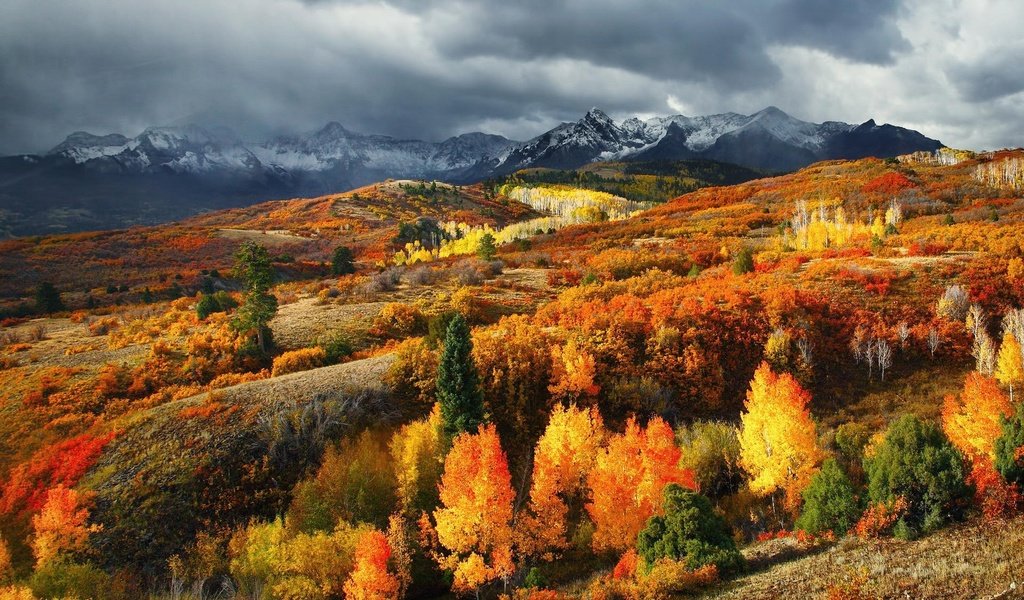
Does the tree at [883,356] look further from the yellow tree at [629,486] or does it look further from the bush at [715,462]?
the yellow tree at [629,486]

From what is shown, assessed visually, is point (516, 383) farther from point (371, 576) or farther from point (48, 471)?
point (48, 471)

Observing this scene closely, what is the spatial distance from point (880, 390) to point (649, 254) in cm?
4465

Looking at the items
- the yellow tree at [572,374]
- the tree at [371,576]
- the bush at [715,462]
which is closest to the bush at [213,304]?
the yellow tree at [572,374]

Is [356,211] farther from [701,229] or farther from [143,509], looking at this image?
[143,509]

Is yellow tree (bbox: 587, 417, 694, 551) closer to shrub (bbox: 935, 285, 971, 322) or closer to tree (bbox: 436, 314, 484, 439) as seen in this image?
tree (bbox: 436, 314, 484, 439)

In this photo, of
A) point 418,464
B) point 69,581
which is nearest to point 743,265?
point 418,464

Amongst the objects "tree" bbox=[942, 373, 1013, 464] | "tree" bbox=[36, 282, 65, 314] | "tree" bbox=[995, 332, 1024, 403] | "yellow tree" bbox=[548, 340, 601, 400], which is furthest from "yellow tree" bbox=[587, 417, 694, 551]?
"tree" bbox=[36, 282, 65, 314]

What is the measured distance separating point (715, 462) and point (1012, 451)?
47.6ft

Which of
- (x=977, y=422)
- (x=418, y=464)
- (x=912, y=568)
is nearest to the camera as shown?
(x=912, y=568)

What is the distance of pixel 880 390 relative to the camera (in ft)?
135

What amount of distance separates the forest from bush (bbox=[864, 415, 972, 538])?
0.10 m

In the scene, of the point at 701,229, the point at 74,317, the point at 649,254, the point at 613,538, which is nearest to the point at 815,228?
the point at 701,229

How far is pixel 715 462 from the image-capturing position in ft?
109

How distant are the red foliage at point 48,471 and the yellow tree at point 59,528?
1842 mm
